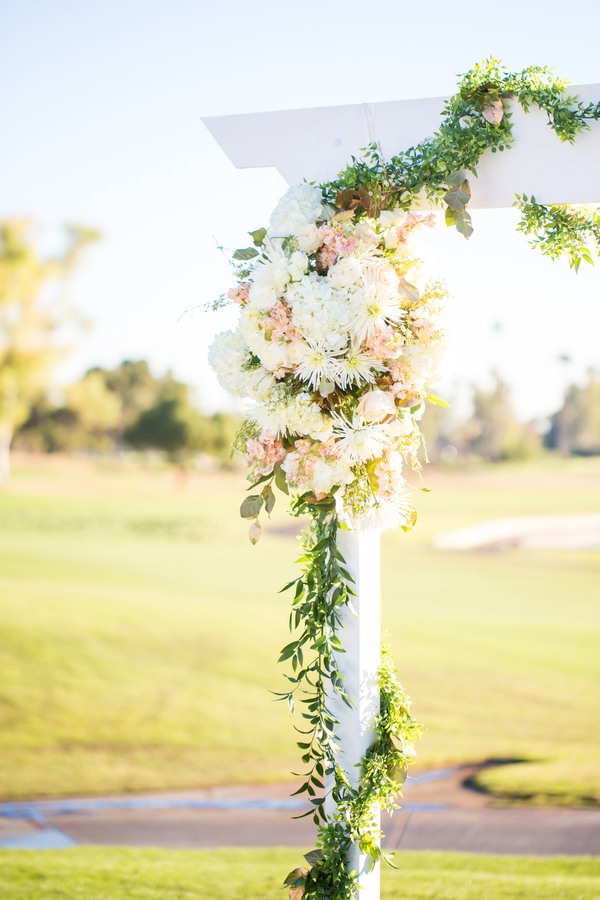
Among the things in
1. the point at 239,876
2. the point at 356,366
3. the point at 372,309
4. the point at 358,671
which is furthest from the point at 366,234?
the point at 239,876

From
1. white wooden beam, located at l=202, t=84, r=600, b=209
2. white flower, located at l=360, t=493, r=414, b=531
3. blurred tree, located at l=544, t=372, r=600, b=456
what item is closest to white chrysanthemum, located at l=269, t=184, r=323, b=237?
white wooden beam, located at l=202, t=84, r=600, b=209

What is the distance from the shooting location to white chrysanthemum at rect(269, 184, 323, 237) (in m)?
1.79

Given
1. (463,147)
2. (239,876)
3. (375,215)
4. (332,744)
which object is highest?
(463,147)

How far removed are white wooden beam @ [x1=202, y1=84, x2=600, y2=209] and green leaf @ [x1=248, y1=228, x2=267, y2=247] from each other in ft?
0.53

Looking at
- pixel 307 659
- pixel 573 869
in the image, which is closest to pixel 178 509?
pixel 307 659

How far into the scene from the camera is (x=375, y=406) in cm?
173

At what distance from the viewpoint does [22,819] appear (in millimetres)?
4906

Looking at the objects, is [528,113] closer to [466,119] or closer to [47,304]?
[466,119]

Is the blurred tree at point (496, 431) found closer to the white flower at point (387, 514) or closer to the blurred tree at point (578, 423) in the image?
the blurred tree at point (578, 423)

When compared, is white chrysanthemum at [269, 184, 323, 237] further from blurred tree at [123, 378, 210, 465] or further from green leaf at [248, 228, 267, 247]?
blurred tree at [123, 378, 210, 465]

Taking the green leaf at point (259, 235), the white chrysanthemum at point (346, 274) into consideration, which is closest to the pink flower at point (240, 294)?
the green leaf at point (259, 235)

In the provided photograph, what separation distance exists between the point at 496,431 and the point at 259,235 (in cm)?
1043

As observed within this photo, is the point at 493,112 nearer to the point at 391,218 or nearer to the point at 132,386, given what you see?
the point at 391,218

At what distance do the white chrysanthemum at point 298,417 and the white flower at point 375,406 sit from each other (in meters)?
0.08
